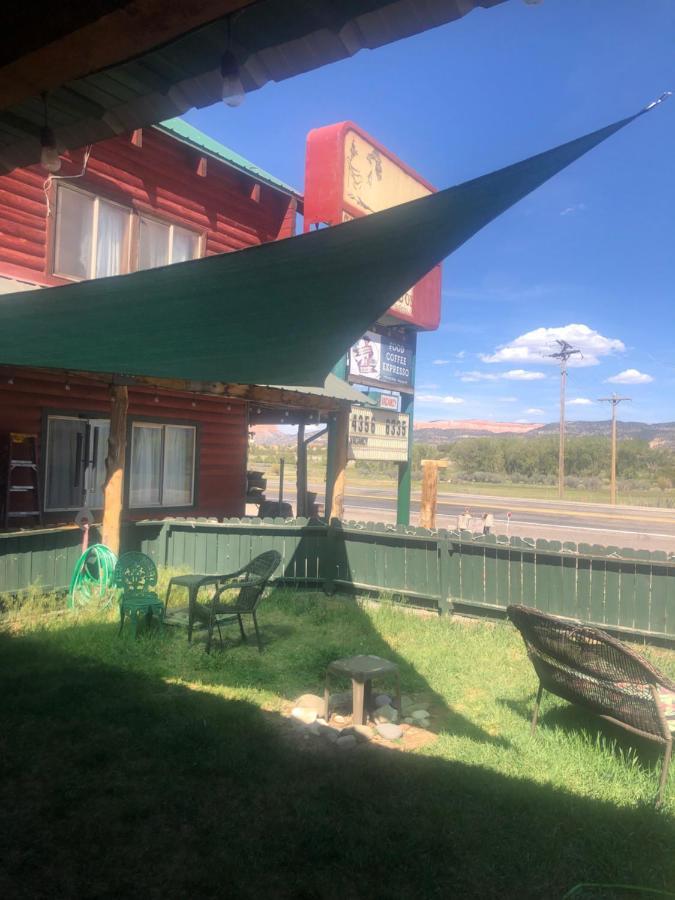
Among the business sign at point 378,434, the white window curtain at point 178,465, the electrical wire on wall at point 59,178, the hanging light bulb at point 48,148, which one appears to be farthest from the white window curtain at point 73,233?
the hanging light bulb at point 48,148

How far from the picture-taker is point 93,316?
298cm

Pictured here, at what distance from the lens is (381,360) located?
41.4 feet

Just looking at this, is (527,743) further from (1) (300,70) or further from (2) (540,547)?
(1) (300,70)

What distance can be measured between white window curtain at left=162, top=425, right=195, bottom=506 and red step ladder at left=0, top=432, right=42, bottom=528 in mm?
2626

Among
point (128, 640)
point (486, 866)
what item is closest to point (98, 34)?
point (486, 866)

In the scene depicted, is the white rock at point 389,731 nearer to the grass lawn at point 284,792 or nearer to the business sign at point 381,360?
the grass lawn at point 284,792

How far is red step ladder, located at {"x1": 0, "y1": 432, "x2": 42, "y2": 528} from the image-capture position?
8.46 m

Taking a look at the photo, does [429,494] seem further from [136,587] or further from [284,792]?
[284,792]

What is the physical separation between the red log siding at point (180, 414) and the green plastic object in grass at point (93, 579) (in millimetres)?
1950

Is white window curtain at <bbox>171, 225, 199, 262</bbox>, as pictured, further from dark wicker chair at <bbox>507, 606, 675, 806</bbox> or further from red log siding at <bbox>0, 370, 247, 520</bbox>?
dark wicker chair at <bbox>507, 606, 675, 806</bbox>

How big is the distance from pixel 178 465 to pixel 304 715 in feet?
25.1

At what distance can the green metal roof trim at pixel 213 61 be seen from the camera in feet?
6.69

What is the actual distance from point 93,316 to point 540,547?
5.65 m

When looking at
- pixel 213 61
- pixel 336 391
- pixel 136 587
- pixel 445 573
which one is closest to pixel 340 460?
pixel 336 391
